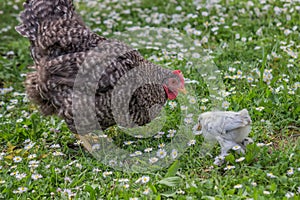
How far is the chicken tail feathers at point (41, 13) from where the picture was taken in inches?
207

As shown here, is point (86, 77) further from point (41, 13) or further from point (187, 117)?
point (187, 117)

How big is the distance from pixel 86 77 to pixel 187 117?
1212mm

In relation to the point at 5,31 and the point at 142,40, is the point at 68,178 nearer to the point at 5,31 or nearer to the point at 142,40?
the point at 142,40

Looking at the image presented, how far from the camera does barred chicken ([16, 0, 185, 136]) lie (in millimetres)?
4781

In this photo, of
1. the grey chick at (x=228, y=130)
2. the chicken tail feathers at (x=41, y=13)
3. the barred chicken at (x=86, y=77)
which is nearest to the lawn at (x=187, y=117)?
the grey chick at (x=228, y=130)

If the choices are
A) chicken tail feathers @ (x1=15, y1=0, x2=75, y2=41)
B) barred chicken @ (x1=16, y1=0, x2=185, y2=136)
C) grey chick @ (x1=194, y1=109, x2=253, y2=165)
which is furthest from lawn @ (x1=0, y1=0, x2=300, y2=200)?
chicken tail feathers @ (x1=15, y1=0, x2=75, y2=41)

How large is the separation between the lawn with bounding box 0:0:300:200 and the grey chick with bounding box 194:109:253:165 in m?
0.11

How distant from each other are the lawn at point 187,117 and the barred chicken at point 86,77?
0.40 metres

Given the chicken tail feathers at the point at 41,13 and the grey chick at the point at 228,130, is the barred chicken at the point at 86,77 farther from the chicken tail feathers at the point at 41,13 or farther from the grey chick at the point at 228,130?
the grey chick at the point at 228,130

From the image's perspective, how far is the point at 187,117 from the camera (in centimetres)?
526

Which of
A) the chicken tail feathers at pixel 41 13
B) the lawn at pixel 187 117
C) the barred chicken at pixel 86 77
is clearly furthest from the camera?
the chicken tail feathers at pixel 41 13

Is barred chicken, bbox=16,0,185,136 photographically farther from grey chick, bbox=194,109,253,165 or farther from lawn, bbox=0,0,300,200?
grey chick, bbox=194,109,253,165

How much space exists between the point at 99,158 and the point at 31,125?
117 centimetres

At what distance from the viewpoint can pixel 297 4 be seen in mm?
7469
